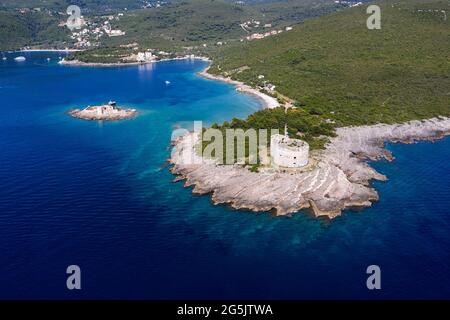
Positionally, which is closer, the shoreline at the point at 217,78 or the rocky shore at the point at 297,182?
the rocky shore at the point at 297,182

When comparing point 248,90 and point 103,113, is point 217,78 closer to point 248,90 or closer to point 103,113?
point 248,90

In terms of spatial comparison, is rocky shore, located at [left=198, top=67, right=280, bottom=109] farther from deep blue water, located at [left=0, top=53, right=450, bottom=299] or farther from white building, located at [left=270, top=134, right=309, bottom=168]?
white building, located at [left=270, top=134, right=309, bottom=168]

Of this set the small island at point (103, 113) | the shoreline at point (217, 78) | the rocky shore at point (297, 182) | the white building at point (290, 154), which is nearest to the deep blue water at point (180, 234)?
the rocky shore at point (297, 182)

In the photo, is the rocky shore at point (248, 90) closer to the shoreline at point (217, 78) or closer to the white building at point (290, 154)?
the shoreline at point (217, 78)

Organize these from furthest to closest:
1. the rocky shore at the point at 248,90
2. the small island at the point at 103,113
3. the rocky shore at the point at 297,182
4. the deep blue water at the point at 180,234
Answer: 1. the rocky shore at the point at 248,90
2. the small island at the point at 103,113
3. the rocky shore at the point at 297,182
4. the deep blue water at the point at 180,234

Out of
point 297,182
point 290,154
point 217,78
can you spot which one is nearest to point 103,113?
point 217,78

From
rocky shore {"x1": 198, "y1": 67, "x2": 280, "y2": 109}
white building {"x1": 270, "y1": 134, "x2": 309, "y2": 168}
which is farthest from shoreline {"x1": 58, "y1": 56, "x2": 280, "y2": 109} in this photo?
white building {"x1": 270, "y1": 134, "x2": 309, "y2": 168}
